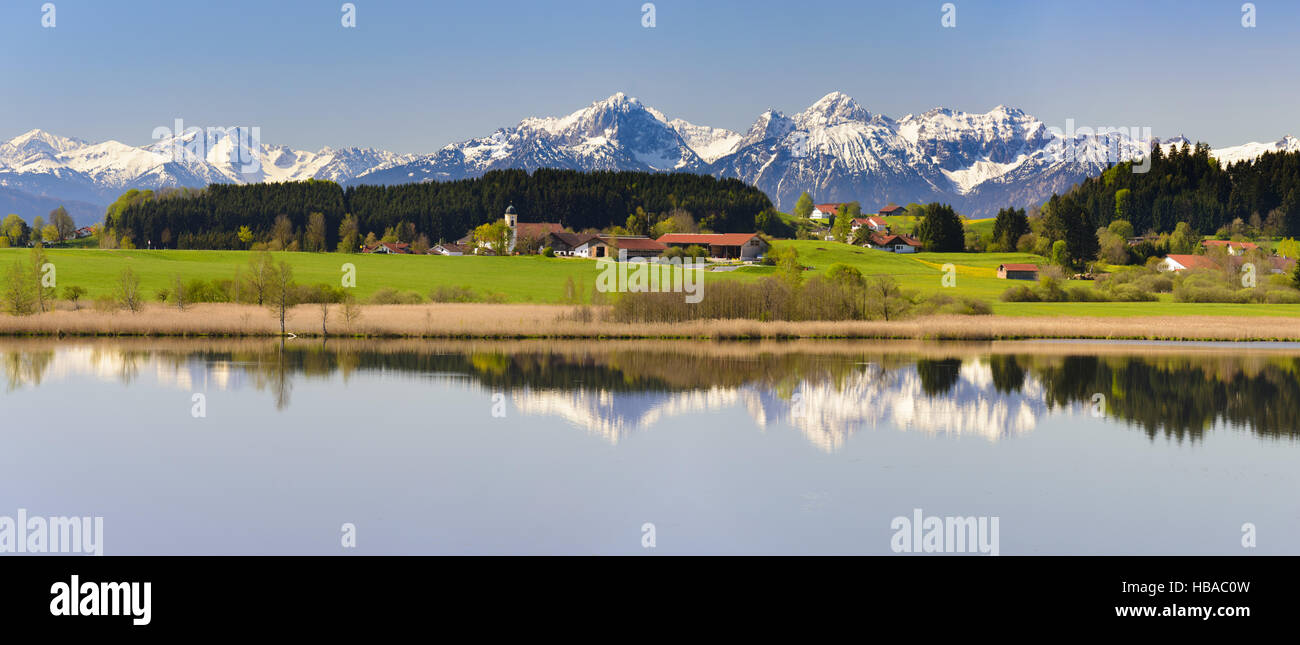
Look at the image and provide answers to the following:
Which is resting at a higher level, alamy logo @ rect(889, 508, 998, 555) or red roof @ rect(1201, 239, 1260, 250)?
red roof @ rect(1201, 239, 1260, 250)

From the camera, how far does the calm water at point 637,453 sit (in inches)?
679

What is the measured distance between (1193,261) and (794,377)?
85.2 meters

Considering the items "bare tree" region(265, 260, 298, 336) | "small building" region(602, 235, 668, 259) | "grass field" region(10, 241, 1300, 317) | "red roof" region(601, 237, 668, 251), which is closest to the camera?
"bare tree" region(265, 260, 298, 336)

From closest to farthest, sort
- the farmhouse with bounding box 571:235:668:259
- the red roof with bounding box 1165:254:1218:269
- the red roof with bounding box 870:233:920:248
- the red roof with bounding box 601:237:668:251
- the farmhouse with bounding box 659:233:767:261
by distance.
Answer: the red roof with bounding box 1165:254:1218:269 → the farmhouse with bounding box 571:235:668:259 → the red roof with bounding box 601:237:668:251 → the farmhouse with bounding box 659:233:767:261 → the red roof with bounding box 870:233:920:248

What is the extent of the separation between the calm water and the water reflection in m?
0.22

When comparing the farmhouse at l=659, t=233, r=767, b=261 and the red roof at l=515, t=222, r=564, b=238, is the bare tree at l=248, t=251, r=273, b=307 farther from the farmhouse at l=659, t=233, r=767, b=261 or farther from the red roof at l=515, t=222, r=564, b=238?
the farmhouse at l=659, t=233, r=767, b=261

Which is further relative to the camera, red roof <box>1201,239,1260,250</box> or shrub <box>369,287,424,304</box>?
red roof <box>1201,239,1260,250</box>

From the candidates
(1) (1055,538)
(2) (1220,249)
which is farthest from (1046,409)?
(2) (1220,249)

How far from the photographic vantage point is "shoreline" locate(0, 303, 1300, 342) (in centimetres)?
5262

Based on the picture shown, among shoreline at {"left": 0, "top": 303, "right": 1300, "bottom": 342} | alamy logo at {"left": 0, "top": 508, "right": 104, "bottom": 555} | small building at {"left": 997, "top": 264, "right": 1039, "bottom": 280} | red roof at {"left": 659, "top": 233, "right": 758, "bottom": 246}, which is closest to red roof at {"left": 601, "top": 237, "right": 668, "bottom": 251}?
red roof at {"left": 659, "top": 233, "right": 758, "bottom": 246}

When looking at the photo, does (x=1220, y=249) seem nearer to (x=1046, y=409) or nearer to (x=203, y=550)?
(x=1046, y=409)

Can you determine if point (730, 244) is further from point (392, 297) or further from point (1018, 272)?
point (392, 297)
